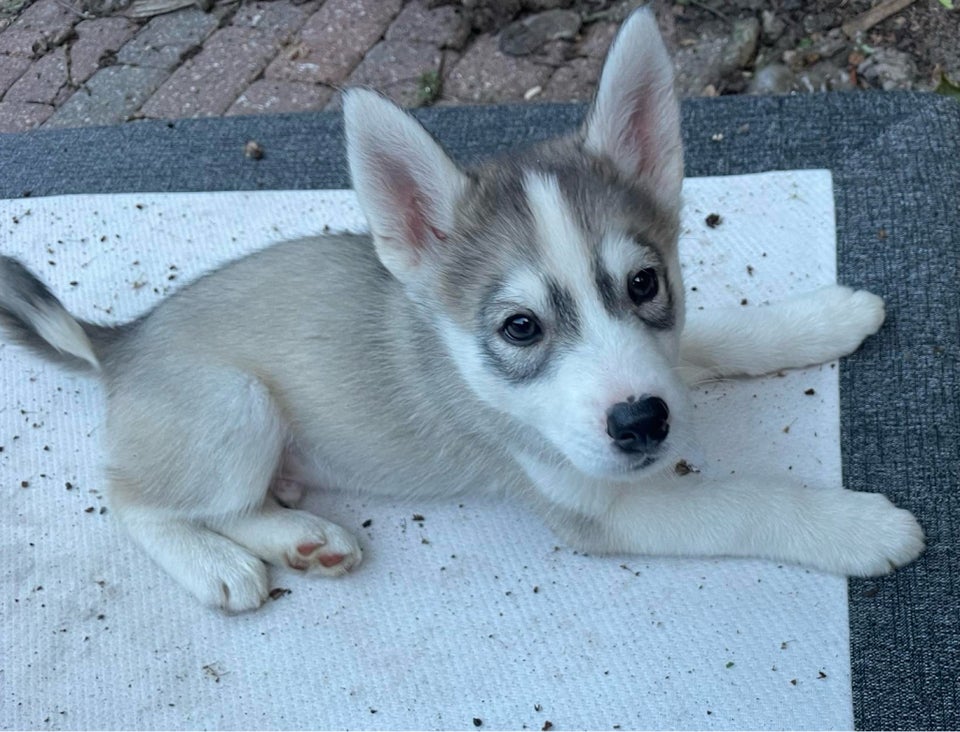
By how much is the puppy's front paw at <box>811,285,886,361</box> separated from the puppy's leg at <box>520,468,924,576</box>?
1.72ft

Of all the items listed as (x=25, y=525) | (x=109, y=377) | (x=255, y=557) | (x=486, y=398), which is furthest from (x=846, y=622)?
(x=25, y=525)

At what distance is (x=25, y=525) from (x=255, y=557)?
778 mm

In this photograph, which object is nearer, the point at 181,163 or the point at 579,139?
the point at 579,139

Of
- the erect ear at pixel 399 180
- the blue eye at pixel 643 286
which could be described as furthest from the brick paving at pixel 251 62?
the blue eye at pixel 643 286

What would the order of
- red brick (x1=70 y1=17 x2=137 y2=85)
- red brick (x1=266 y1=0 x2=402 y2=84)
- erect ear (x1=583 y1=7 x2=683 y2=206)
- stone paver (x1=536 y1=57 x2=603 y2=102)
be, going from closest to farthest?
erect ear (x1=583 y1=7 x2=683 y2=206) < stone paver (x1=536 y1=57 x2=603 y2=102) < red brick (x1=266 y1=0 x2=402 y2=84) < red brick (x1=70 y1=17 x2=137 y2=85)

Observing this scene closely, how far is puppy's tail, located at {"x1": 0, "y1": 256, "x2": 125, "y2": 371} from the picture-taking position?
2617 millimetres

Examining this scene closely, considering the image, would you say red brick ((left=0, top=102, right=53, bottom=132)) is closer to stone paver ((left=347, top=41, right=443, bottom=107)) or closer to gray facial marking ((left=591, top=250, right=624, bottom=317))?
stone paver ((left=347, top=41, right=443, bottom=107))

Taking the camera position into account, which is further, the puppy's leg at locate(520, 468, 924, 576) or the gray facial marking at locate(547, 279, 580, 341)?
the puppy's leg at locate(520, 468, 924, 576)

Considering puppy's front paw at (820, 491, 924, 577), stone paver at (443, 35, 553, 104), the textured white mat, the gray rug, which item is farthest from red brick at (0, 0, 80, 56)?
puppy's front paw at (820, 491, 924, 577)

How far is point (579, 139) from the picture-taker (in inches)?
97.6

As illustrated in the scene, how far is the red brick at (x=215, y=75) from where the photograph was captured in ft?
14.9

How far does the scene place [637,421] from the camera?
200 centimetres

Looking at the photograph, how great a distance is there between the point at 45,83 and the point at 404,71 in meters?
1.80

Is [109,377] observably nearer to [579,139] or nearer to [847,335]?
[579,139]
